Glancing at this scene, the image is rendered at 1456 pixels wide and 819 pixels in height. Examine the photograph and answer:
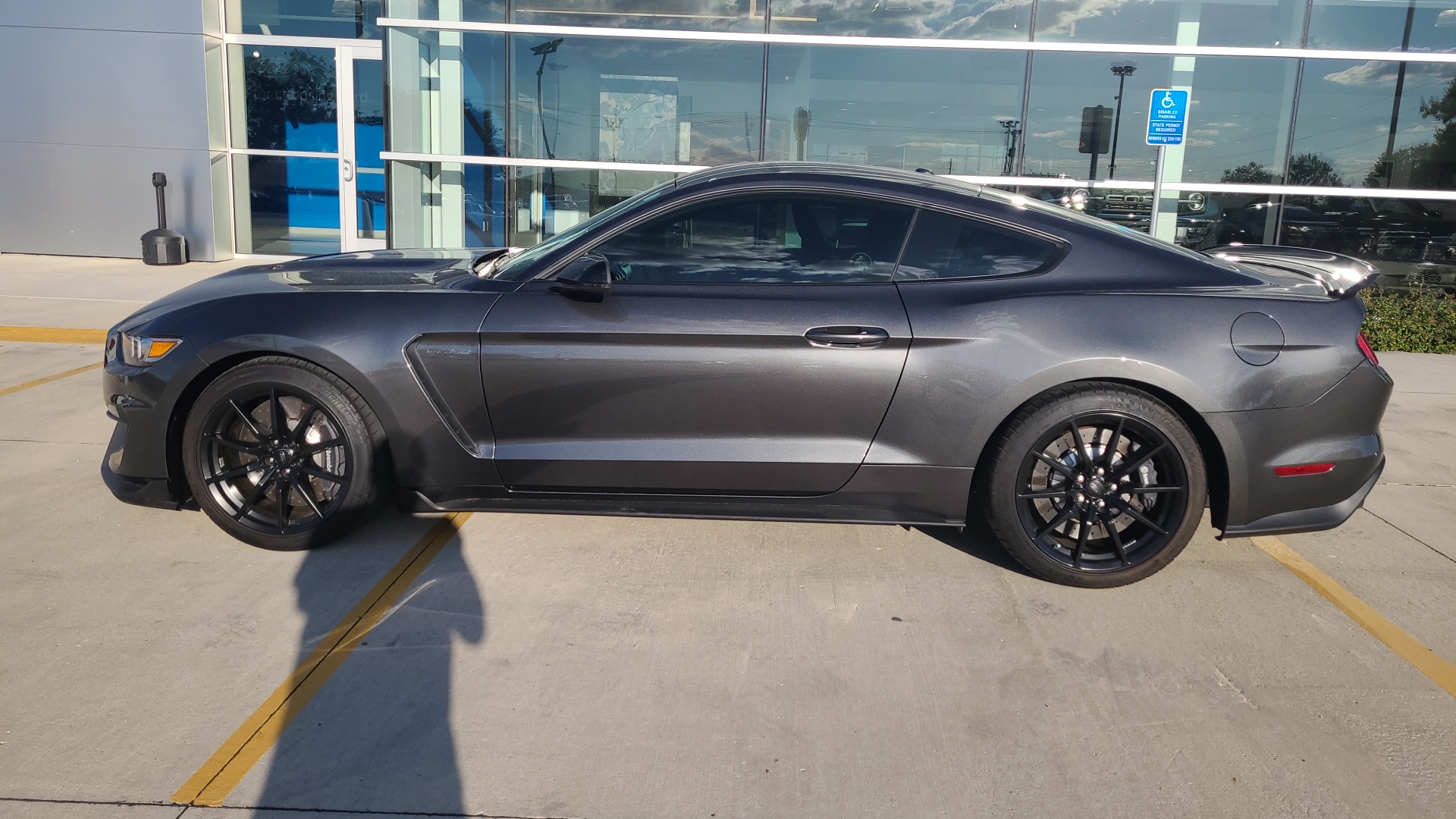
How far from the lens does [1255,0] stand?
11.4 metres

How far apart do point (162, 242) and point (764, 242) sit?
40.0 feet

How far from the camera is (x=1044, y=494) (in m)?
3.86

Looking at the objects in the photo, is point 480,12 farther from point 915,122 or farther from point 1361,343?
point 1361,343

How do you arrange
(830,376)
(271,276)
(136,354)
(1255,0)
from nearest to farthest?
(830,376)
(136,354)
(271,276)
(1255,0)

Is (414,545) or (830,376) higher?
(830,376)

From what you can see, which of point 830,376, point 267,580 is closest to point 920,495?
point 830,376

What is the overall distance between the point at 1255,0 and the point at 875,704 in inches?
443

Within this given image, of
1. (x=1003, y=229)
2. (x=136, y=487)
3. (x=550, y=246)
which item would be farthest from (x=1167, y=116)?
(x=136, y=487)

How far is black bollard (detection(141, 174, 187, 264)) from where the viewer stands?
13.5 metres

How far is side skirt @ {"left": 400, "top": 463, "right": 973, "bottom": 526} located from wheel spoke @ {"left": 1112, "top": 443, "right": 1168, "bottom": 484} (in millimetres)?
551

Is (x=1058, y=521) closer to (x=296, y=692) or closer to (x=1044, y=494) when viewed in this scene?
(x=1044, y=494)

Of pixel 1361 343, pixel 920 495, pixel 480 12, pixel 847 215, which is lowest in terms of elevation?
pixel 920 495

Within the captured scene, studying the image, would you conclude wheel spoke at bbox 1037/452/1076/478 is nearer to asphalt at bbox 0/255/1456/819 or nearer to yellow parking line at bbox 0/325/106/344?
asphalt at bbox 0/255/1456/819

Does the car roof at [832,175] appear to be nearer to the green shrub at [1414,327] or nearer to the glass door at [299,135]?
the green shrub at [1414,327]
